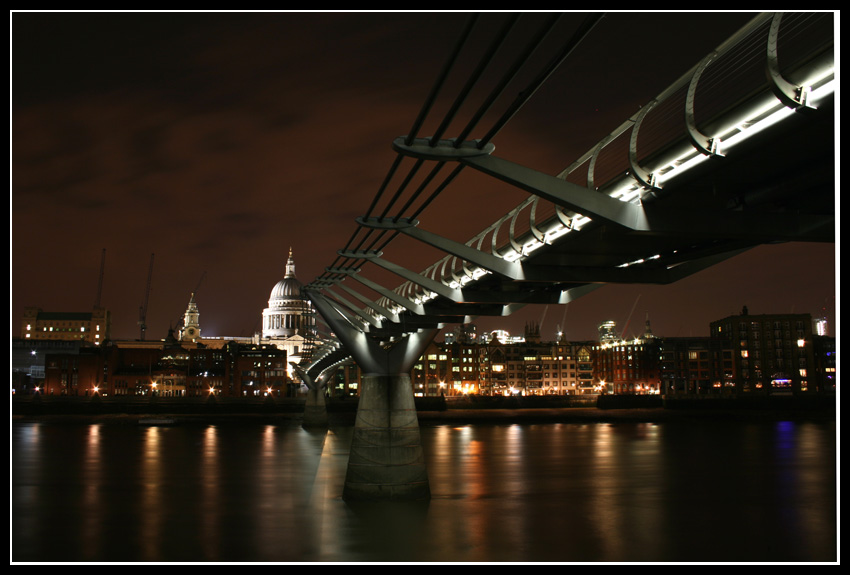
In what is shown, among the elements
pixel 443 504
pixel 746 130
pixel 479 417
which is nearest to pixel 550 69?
pixel 746 130

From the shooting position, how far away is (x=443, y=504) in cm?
3291

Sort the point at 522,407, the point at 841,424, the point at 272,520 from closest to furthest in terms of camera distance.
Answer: the point at 841,424 → the point at 272,520 → the point at 522,407

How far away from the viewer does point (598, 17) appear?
30.1 feet

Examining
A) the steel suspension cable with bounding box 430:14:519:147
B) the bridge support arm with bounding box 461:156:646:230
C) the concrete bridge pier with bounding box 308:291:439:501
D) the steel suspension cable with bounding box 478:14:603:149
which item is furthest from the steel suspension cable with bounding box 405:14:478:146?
the concrete bridge pier with bounding box 308:291:439:501

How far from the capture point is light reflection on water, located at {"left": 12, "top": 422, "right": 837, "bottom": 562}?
1015 inches

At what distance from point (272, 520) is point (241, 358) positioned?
416 feet

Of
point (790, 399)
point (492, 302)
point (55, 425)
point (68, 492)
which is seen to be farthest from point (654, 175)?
point (790, 399)

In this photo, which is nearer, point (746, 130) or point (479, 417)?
point (746, 130)

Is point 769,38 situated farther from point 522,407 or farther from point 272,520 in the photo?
point 522,407

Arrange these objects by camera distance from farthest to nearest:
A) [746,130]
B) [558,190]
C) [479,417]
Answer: [479,417]
[558,190]
[746,130]

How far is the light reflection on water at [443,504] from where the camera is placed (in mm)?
25781

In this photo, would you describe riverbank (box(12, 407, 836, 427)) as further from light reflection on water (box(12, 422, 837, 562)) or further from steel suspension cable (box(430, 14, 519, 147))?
steel suspension cable (box(430, 14, 519, 147))

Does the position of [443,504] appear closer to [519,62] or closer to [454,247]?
[454,247]

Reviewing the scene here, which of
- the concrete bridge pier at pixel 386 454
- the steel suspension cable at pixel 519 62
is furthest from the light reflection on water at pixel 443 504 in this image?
the steel suspension cable at pixel 519 62
